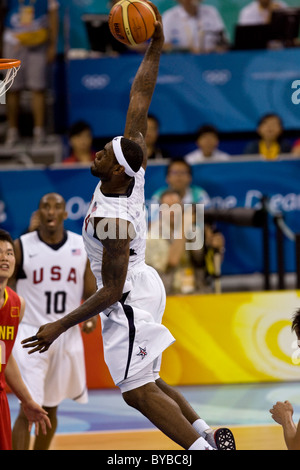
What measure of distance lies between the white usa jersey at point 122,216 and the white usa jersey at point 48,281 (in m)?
1.62

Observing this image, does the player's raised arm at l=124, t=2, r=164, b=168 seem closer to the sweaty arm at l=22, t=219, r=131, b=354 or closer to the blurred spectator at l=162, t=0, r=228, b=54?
the sweaty arm at l=22, t=219, r=131, b=354

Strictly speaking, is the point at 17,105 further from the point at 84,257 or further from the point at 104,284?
the point at 104,284

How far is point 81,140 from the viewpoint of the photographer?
36.1ft

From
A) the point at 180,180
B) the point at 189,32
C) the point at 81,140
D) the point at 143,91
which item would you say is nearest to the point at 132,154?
the point at 143,91

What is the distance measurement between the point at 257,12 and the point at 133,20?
23.8ft

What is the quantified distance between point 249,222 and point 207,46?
344 centimetres

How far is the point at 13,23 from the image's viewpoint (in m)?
12.4

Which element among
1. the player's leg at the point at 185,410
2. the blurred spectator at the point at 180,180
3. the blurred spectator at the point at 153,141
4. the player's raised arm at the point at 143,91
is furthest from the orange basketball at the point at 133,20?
the blurred spectator at the point at 153,141

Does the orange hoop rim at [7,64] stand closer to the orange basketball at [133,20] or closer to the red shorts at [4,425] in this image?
the orange basketball at [133,20]

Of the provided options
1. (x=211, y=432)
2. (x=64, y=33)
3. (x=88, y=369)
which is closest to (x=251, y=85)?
(x=64, y=33)

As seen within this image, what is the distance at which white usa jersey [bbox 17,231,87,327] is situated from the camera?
7.17m

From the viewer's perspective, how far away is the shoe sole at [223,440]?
5523mm

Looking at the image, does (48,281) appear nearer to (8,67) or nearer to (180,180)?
(8,67)

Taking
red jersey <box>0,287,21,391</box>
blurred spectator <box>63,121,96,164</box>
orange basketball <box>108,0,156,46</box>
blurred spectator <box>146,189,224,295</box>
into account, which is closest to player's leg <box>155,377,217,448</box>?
red jersey <box>0,287,21,391</box>
